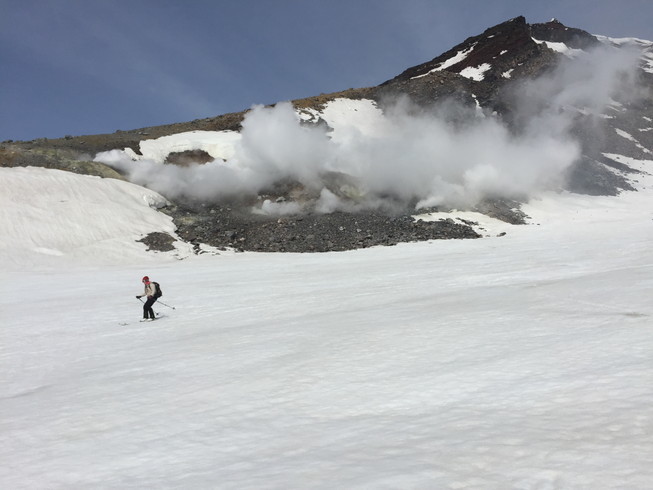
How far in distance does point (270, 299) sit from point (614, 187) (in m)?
60.4

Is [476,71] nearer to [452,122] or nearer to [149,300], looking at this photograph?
[452,122]

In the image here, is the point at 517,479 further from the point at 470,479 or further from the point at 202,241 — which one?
the point at 202,241

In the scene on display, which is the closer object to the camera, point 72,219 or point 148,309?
point 148,309

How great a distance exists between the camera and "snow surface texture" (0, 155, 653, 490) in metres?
4.03

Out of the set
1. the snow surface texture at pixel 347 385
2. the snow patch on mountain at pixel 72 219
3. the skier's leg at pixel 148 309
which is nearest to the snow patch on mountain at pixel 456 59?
the snow patch on mountain at pixel 72 219

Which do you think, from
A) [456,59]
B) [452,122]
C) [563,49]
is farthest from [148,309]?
[563,49]

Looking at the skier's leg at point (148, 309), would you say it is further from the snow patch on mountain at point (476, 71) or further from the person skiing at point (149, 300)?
the snow patch on mountain at point (476, 71)

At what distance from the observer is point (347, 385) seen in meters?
6.36

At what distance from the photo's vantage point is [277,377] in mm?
6965

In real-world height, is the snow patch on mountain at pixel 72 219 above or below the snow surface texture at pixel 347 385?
above

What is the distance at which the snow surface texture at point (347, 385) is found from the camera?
403cm

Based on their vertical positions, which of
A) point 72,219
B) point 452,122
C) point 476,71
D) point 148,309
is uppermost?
point 476,71

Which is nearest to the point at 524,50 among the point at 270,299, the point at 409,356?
the point at 270,299

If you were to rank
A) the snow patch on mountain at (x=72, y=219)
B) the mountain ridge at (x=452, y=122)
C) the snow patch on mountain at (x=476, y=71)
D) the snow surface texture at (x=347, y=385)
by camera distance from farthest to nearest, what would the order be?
the snow patch on mountain at (x=476, y=71) < the mountain ridge at (x=452, y=122) < the snow patch on mountain at (x=72, y=219) < the snow surface texture at (x=347, y=385)
